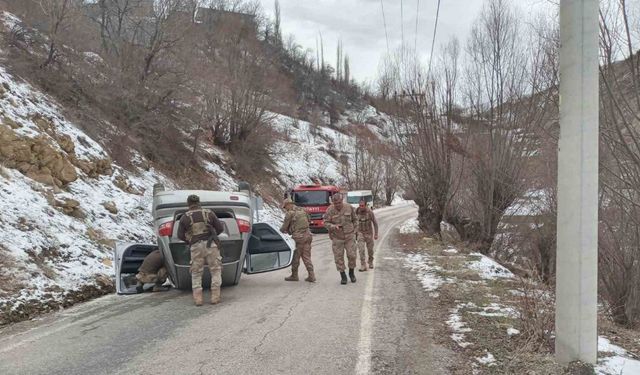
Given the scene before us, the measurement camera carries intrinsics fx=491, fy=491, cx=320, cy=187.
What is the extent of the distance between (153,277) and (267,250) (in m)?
2.24

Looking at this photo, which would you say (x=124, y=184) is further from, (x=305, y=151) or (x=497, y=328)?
(x=305, y=151)

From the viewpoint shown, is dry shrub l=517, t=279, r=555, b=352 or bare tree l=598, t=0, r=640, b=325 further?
bare tree l=598, t=0, r=640, b=325

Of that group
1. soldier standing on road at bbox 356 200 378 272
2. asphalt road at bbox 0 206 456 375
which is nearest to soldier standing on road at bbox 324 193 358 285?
asphalt road at bbox 0 206 456 375

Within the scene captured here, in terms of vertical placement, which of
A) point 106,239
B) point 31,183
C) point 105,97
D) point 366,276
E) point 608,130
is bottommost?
point 366,276

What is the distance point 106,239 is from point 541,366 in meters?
10.0

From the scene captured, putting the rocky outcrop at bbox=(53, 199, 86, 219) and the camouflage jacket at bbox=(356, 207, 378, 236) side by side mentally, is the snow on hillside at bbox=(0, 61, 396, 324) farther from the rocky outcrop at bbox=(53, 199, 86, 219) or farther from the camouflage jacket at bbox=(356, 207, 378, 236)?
the camouflage jacket at bbox=(356, 207, 378, 236)

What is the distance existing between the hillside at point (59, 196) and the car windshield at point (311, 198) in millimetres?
5185

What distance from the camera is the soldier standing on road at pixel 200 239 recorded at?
7.68 m

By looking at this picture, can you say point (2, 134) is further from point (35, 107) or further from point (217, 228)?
point (217, 228)

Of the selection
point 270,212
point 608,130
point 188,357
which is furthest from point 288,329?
point 270,212

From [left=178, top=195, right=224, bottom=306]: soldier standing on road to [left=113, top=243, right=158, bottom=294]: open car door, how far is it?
62.5 inches

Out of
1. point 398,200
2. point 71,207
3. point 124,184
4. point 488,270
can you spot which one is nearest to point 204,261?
point 71,207

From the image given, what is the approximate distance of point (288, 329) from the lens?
610 cm

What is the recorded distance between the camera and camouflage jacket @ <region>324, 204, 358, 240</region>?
990 cm
